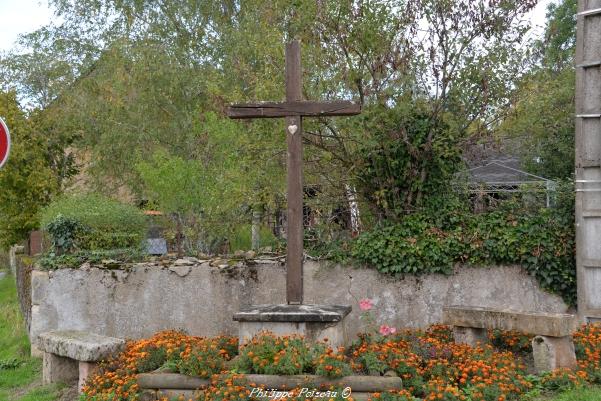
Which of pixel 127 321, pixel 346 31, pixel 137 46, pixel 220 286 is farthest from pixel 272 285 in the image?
pixel 137 46

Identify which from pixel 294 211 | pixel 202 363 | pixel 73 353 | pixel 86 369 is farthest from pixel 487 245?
pixel 73 353

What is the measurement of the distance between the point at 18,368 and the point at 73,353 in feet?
7.30

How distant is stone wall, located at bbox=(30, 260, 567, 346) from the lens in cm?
868

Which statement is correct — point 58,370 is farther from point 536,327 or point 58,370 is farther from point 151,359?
point 536,327

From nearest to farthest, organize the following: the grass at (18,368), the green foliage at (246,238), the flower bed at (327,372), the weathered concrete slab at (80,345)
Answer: the flower bed at (327,372) → the weathered concrete slab at (80,345) → the grass at (18,368) → the green foliage at (246,238)

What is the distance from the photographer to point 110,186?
18.7 metres

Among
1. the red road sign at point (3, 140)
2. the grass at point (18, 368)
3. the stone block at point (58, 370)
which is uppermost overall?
the red road sign at point (3, 140)

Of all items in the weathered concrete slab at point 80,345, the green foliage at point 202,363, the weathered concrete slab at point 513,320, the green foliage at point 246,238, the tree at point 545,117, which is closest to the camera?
the green foliage at point 202,363

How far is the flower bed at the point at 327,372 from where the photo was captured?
19.1ft

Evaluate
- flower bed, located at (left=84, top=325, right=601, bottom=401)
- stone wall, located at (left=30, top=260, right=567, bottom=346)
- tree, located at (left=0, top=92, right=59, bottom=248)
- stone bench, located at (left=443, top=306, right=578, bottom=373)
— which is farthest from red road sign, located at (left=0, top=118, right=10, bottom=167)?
tree, located at (left=0, top=92, right=59, bottom=248)

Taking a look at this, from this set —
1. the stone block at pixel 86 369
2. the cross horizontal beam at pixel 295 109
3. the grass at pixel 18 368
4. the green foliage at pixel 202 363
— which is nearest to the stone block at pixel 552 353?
the cross horizontal beam at pixel 295 109

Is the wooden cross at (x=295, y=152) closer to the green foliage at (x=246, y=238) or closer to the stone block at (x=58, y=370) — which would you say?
the green foliage at (x=246, y=238)

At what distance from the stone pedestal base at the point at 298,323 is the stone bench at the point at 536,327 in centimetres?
148

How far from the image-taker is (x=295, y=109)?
6.98 m
